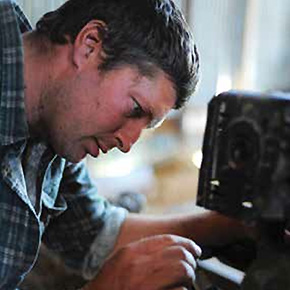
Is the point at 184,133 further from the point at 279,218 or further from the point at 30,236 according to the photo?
the point at 279,218

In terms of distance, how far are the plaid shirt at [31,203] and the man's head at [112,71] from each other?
0.07 meters

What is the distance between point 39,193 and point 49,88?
0.72 feet

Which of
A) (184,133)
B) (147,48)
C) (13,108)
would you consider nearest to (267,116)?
(147,48)

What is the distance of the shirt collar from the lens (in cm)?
93

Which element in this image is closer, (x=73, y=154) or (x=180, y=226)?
(x=73, y=154)

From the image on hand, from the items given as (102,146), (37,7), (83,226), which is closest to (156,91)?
(102,146)

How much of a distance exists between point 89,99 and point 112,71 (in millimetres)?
67

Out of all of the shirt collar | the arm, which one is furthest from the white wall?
the arm

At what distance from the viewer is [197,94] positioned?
201 cm

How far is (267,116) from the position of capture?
56 cm

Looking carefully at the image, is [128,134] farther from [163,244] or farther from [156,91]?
[163,244]

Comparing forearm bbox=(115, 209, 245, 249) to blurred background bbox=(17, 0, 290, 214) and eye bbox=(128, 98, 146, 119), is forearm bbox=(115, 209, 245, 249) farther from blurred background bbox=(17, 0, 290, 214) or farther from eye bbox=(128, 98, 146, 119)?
blurred background bbox=(17, 0, 290, 214)

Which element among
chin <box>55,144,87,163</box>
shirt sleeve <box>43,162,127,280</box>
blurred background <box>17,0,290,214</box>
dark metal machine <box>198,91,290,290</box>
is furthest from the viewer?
blurred background <box>17,0,290,214</box>

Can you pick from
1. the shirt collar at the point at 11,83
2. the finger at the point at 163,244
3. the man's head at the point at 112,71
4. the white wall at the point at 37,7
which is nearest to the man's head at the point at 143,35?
the man's head at the point at 112,71
